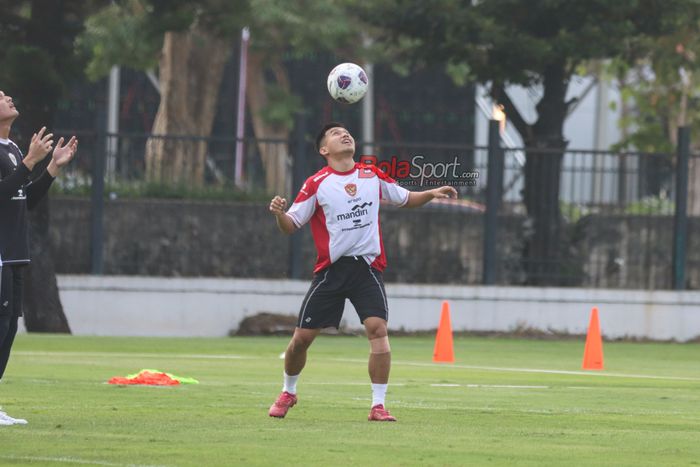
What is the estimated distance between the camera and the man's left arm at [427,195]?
11109mm

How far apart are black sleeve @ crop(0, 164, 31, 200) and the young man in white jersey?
73.1 inches

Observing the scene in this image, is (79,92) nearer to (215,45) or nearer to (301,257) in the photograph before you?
(215,45)

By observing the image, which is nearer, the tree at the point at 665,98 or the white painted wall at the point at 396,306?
the white painted wall at the point at 396,306

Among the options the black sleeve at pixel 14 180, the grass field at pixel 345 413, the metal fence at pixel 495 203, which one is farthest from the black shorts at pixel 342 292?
the metal fence at pixel 495 203

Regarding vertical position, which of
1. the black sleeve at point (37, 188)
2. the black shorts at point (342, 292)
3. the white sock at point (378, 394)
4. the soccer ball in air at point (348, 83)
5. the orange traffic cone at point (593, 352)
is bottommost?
the orange traffic cone at point (593, 352)

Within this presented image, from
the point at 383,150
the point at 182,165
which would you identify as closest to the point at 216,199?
the point at 182,165

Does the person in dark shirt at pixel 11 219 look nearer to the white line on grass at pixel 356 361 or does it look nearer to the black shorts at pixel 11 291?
the black shorts at pixel 11 291

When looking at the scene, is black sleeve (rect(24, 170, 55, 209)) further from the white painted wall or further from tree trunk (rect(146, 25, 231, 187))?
tree trunk (rect(146, 25, 231, 187))

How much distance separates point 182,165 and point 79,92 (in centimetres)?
2352

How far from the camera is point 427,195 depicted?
1112 centimetres

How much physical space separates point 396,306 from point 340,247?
13.2 metres

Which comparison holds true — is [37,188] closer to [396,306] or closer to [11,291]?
[11,291]

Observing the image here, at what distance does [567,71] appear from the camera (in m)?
27.2

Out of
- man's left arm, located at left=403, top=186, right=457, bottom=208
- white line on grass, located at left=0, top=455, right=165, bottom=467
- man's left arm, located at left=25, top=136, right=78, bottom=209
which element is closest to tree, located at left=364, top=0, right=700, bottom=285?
man's left arm, located at left=403, top=186, right=457, bottom=208
